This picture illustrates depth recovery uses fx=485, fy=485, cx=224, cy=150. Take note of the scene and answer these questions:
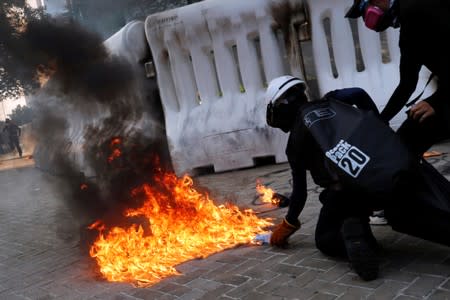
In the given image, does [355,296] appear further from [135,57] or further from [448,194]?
[135,57]

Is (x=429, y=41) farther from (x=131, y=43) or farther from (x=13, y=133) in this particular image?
(x=13, y=133)

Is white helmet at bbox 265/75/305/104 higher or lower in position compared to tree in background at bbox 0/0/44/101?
lower

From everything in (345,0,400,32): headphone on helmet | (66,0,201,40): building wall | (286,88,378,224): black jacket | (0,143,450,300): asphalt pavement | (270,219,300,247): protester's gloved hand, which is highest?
(66,0,201,40): building wall

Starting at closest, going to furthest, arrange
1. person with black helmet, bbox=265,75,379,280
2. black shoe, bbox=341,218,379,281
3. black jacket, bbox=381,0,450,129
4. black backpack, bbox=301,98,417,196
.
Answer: black jacket, bbox=381,0,450,129
black backpack, bbox=301,98,417,196
black shoe, bbox=341,218,379,281
person with black helmet, bbox=265,75,379,280

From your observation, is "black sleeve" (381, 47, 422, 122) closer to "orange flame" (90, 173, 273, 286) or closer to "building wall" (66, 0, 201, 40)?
"orange flame" (90, 173, 273, 286)

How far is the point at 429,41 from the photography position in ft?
9.34

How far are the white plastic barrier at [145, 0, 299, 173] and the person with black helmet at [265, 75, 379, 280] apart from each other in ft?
12.2

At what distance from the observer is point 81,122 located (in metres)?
7.07

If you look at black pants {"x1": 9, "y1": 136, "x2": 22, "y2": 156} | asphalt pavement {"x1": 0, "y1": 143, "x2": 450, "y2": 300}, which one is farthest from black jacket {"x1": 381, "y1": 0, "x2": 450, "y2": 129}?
black pants {"x1": 9, "y1": 136, "x2": 22, "y2": 156}

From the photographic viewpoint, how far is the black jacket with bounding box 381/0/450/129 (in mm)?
2734

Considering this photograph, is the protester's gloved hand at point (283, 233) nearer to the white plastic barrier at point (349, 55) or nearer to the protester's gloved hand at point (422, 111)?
the protester's gloved hand at point (422, 111)

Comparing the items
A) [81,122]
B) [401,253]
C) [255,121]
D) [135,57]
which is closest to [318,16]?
[255,121]

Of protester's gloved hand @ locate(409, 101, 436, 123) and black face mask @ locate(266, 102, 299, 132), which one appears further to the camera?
black face mask @ locate(266, 102, 299, 132)

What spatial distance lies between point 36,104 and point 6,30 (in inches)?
67.9
